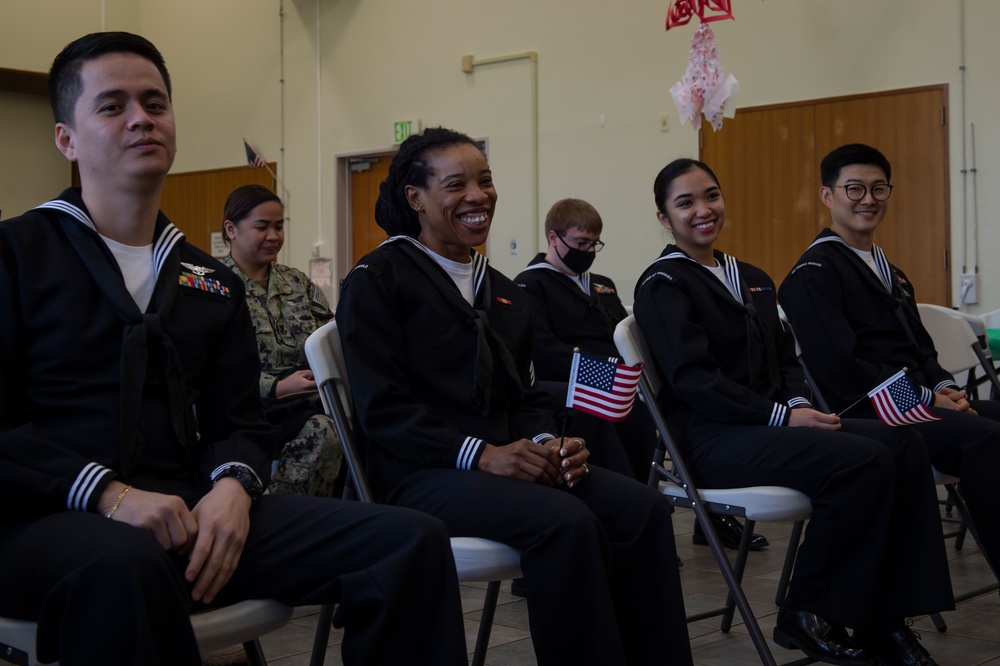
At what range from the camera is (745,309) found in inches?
119

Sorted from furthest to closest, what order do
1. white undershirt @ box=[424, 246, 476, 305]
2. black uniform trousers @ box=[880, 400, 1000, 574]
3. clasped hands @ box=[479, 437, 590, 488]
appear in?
black uniform trousers @ box=[880, 400, 1000, 574]
white undershirt @ box=[424, 246, 476, 305]
clasped hands @ box=[479, 437, 590, 488]

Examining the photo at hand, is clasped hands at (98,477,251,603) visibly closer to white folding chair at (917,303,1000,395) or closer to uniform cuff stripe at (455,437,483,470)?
uniform cuff stripe at (455,437,483,470)

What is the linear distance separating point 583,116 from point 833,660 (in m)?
6.83

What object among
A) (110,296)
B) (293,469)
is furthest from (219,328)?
Result: (293,469)

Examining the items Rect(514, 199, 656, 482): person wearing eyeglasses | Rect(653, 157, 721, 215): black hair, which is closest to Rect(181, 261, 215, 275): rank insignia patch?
Rect(653, 157, 721, 215): black hair

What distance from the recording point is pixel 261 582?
1.68 m

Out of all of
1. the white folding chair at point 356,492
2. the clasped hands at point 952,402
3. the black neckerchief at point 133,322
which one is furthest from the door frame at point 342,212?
the black neckerchief at point 133,322

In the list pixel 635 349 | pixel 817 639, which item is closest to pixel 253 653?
pixel 635 349

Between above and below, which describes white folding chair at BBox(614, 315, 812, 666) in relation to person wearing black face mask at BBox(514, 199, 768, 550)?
below

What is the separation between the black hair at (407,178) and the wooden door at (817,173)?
5.58 meters

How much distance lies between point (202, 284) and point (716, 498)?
4.82 ft

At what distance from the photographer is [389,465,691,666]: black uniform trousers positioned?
79.2 inches

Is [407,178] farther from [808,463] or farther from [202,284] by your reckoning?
[808,463]

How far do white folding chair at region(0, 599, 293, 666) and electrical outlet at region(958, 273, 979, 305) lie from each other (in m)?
6.53
